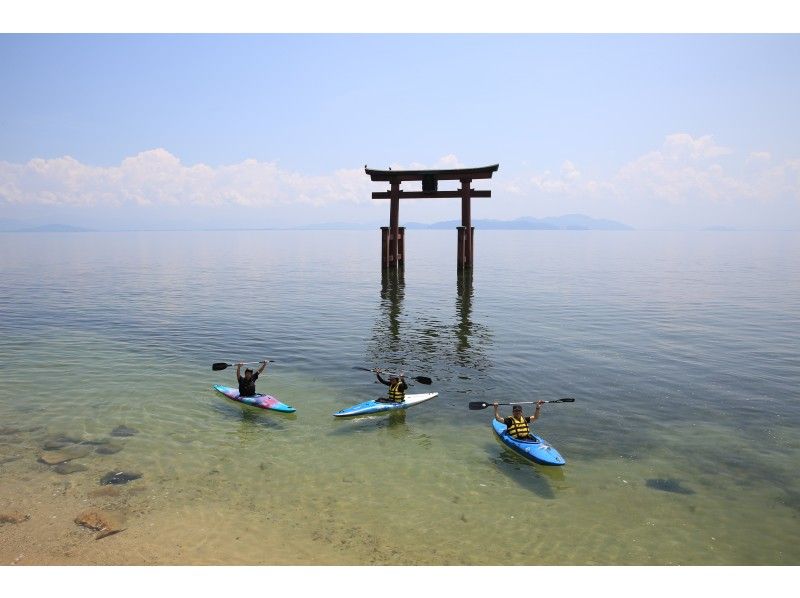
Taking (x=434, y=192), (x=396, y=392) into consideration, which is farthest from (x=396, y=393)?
(x=434, y=192)

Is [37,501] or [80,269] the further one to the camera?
[80,269]

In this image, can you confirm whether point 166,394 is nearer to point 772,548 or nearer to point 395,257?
point 772,548

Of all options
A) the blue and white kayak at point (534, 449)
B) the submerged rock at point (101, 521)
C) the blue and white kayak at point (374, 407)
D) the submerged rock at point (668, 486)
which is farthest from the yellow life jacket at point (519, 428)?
the submerged rock at point (101, 521)

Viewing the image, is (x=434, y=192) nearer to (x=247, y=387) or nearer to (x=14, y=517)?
(x=247, y=387)

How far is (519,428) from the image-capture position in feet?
40.3

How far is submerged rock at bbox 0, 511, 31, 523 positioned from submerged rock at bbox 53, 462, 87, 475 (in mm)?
1593

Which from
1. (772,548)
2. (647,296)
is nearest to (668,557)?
(772,548)

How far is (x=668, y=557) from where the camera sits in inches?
332

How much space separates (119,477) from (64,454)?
203 cm

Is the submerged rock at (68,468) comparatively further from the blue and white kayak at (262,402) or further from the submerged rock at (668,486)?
the submerged rock at (668,486)

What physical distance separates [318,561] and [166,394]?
9.91 m

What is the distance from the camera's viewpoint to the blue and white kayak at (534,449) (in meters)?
11.3

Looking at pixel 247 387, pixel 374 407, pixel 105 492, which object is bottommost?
pixel 105 492

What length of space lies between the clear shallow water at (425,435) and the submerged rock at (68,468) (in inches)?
8.3
